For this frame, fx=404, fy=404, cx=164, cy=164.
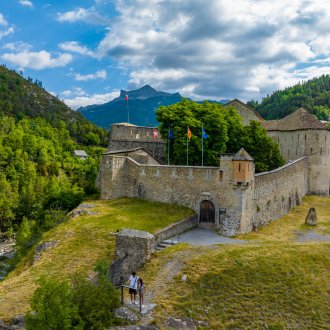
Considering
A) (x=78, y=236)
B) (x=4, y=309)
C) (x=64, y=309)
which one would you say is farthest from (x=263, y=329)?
(x=78, y=236)

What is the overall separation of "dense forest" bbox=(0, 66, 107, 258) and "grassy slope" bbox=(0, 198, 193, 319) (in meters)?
4.56

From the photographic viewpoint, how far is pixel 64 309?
15516 millimetres

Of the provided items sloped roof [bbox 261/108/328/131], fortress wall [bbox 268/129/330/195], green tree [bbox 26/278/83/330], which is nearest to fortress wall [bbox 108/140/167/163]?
sloped roof [bbox 261/108/328/131]

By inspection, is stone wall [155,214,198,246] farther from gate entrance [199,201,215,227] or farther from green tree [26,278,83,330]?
green tree [26,278,83,330]

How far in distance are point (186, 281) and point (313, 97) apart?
177616 millimetres

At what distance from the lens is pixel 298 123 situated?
47.9 meters

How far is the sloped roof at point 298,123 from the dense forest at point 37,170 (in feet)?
76.3

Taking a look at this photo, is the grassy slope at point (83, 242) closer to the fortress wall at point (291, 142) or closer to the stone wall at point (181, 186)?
the stone wall at point (181, 186)

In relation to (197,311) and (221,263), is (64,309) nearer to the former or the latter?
(197,311)

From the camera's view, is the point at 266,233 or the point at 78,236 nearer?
the point at 78,236

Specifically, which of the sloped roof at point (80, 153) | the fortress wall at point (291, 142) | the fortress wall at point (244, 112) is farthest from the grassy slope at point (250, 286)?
the sloped roof at point (80, 153)

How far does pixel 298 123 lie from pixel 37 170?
67946 millimetres

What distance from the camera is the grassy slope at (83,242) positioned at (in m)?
22.1

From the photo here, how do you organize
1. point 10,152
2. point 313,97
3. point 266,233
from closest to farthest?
point 266,233
point 10,152
point 313,97
